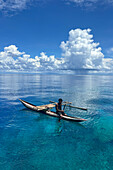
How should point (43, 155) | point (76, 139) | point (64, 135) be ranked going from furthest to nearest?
point (64, 135), point (76, 139), point (43, 155)

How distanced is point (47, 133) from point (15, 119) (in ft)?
28.3

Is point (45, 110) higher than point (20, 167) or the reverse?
higher

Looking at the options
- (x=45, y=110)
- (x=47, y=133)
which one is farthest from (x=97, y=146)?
(x=45, y=110)

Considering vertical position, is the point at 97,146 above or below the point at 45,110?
below

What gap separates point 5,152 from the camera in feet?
44.8

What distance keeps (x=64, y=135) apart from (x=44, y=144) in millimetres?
3612

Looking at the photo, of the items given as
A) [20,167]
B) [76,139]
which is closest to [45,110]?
[76,139]

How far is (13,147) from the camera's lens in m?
14.5

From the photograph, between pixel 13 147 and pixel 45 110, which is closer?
pixel 13 147

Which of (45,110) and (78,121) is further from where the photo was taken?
Answer: (45,110)

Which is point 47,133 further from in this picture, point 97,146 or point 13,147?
point 97,146

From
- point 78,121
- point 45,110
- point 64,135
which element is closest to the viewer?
point 64,135

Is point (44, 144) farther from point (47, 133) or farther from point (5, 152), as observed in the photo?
point (5, 152)

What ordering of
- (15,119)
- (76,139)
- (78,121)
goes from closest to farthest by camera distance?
(76,139)
(78,121)
(15,119)
